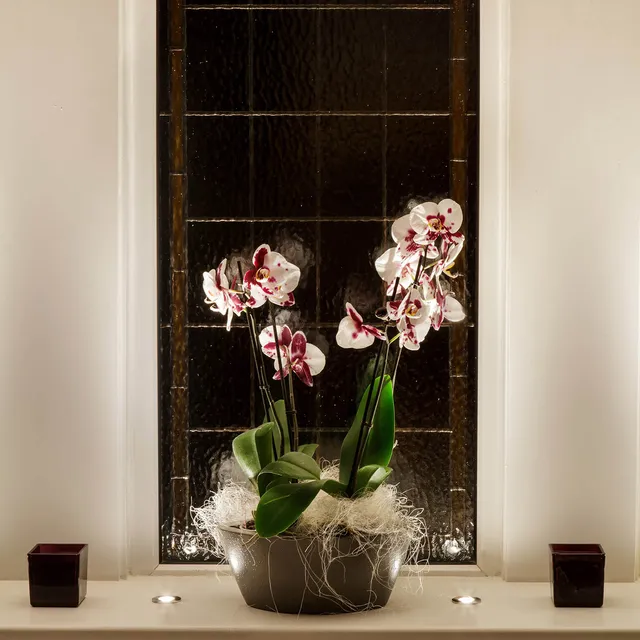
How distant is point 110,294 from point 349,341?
21.0 inches

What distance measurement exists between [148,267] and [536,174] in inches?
32.9

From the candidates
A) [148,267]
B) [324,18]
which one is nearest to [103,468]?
[148,267]

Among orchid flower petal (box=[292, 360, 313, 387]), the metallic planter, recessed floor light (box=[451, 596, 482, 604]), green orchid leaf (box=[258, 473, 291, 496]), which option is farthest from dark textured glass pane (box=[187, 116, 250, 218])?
recessed floor light (box=[451, 596, 482, 604])

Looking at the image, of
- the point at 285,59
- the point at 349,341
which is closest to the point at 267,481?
the point at 349,341

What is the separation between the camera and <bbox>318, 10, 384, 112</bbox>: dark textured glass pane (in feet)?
5.80

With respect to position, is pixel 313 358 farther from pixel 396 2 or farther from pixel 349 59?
pixel 396 2

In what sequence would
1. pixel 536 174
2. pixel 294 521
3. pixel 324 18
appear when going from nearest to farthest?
pixel 294 521 < pixel 536 174 < pixel 324 18

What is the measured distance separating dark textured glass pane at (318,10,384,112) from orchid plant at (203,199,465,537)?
44 centimetres

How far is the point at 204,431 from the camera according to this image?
5.83ft

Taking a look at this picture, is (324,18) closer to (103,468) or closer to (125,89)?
(125,89)

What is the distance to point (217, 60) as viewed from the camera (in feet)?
5.83

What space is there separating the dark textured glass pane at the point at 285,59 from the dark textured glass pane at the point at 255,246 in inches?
10.4

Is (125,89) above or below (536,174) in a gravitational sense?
above

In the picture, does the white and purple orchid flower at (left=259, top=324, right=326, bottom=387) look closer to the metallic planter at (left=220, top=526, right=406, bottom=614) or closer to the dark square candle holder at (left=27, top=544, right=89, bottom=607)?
the metallic planter at (left=220, top=526, right=406, bottom=614)
